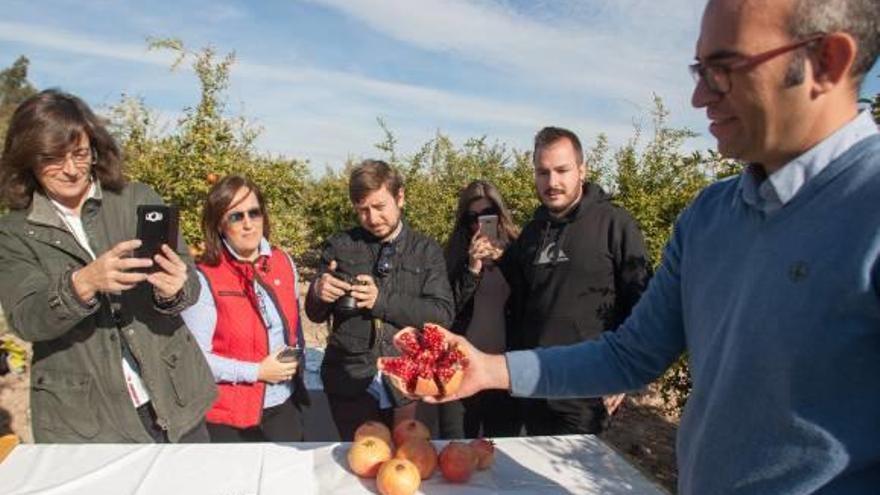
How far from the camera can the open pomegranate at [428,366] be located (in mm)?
1842

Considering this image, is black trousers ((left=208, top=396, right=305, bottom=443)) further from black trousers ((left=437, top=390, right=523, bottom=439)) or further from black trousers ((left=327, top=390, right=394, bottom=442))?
black trousers ((left=437, top=390, right=523, bottom=439))

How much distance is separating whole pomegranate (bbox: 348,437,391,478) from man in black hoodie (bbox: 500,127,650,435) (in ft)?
5.47

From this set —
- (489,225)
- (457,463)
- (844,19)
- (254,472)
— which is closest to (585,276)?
(489,225)

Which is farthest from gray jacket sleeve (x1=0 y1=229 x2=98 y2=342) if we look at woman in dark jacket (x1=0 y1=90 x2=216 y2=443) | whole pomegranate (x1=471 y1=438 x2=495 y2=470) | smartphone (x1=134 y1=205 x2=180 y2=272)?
whole pomegranate (x1=471 y1=438 x2=495 y2=470)

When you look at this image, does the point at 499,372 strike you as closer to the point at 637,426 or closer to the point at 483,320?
the point at 483,320

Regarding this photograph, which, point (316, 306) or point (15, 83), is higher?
point (15, 83)

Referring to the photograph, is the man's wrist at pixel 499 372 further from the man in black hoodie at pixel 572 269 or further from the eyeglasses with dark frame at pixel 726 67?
the man in black hoodie at pixel 572 269

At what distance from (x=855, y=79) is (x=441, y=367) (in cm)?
126

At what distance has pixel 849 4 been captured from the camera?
1119 mm

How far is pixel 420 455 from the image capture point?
205 centimetres

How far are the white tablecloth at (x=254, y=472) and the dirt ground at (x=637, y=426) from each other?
9.27ft

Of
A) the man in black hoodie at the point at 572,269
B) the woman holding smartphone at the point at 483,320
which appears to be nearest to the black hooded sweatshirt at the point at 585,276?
the man in black hoodie at the point at 572,269

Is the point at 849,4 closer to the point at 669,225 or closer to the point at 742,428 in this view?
the point at 742,428

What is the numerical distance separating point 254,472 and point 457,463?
66cm
